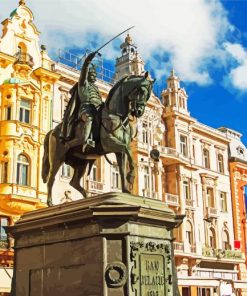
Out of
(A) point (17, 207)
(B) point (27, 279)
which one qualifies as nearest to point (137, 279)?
(B) point (27, 279)

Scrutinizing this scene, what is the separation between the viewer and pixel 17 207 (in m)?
26.8

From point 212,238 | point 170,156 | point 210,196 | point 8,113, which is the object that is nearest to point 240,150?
point 210,196

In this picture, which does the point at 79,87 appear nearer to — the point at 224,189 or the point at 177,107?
the point at 177,107

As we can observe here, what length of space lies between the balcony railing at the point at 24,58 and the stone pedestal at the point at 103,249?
20.0m

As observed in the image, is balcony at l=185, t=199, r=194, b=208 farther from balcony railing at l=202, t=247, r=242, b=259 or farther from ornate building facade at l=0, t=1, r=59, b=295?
ornate building facade at l=0, t=1, r=59, b=295

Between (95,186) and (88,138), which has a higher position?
(95,186)

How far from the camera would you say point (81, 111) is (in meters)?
10.9

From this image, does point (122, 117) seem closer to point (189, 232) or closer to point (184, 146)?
point (189, 232)

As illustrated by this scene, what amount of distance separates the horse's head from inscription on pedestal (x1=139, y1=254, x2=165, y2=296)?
9.50ft

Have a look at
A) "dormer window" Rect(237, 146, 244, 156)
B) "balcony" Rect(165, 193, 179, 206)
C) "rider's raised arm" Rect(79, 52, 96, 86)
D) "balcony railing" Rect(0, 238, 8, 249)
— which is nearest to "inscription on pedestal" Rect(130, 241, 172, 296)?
"rider's raised arm" Rect(79, 52, 96, 86)

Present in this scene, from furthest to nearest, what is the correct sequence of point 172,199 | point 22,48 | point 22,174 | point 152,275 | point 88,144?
point 172,199 < point 22,48 < point 22,174 < point 88,144 < point 152,275

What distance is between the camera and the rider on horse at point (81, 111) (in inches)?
424

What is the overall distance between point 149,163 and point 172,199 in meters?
3.32

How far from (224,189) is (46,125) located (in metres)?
18.8
